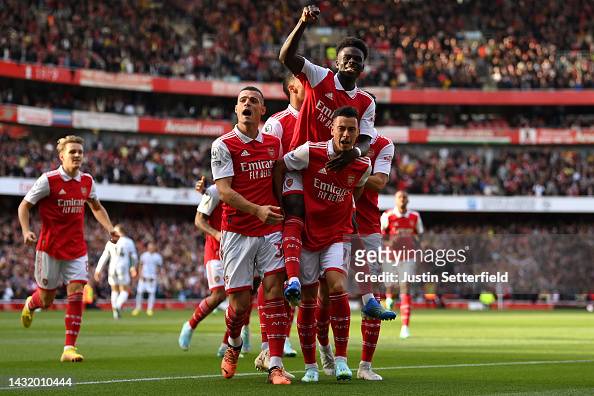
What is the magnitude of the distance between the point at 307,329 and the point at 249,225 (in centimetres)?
113

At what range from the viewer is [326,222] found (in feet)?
32.9

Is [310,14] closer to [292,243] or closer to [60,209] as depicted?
[292,243]

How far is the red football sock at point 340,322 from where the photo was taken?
10.1m

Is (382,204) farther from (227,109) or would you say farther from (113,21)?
(113,21)

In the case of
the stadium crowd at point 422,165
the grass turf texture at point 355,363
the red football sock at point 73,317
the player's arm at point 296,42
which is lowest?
the grass turf texture at point 355,363

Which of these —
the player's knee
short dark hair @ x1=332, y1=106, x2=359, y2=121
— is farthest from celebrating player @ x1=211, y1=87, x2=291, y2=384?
short dark hair @ x1=332, y1=106, x2=359, y2=121

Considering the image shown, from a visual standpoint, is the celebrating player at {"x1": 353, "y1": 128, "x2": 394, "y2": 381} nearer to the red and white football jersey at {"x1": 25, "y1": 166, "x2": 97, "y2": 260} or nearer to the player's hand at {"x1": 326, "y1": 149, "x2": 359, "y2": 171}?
the player's hand at {"x1": 326, "y1": 149, "x2": 359, "y2": 171}

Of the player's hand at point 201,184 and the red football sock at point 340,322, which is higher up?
the player's hand at point 201,184

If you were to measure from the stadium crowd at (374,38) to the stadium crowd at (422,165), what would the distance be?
358cm

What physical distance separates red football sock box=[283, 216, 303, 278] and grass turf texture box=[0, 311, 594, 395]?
1.04 metres

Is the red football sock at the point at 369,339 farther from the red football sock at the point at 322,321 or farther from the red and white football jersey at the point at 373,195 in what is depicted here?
the red and white football jersey at the point at 373,195

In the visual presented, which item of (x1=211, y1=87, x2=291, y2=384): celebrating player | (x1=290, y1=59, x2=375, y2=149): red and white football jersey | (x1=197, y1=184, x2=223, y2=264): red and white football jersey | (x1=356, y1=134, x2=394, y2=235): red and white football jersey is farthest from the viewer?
(x1=197, y1=184, x2=223, y2=264): red and white football jersey

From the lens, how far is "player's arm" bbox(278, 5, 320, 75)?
9.07 meters

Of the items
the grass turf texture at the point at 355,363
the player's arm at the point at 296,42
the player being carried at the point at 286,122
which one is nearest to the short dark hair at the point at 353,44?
the player's arm at the point at 296,42
